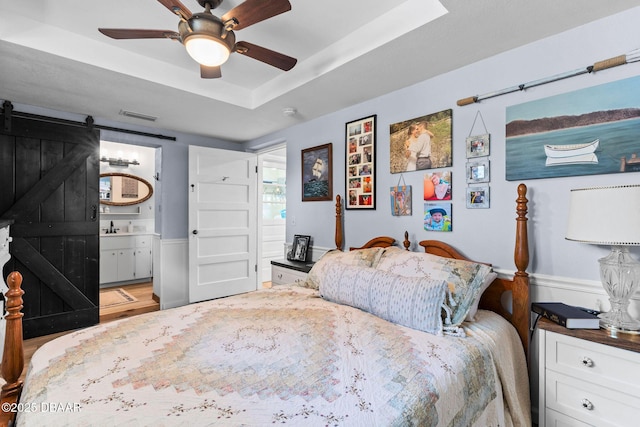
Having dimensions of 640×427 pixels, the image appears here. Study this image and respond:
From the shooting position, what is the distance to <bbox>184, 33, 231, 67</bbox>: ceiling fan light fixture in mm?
1475

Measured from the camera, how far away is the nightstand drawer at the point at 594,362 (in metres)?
1.29

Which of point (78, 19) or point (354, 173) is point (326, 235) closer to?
point (354, 173)

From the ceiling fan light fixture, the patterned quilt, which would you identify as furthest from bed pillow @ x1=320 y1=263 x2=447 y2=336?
the ceiling fan light fixture

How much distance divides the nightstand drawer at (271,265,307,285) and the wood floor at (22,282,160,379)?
1.90 meters

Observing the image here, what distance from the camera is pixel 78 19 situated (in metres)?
1.92

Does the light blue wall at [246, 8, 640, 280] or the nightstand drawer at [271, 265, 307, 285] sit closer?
the light blue wall at [246, 8, 640, 280]

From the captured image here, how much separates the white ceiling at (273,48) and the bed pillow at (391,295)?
142 centimetres

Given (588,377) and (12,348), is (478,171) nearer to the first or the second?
(588,377)

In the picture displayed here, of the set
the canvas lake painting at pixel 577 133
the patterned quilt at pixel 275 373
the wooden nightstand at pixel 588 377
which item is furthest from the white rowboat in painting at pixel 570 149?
the patterned quilt at pixel 275 373

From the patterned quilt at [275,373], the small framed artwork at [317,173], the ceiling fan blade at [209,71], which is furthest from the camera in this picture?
the small framed artwork at [317,173]

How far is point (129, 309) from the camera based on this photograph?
3951 millimetres

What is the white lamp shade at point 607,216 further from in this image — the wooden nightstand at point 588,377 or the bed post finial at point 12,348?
the bed post finial at point 12,348

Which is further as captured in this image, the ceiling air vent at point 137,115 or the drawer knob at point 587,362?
the ceiling air vent at point 137,115

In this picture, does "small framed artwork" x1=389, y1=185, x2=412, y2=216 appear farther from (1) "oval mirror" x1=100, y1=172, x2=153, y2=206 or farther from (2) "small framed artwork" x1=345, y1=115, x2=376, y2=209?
(1) "oval mirror" x1=100, y1=172, x2=153, y2=206
